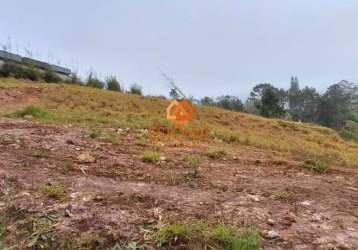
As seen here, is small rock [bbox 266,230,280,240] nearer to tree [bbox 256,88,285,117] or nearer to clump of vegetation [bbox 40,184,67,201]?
clump of vegetation [bbox 40,184,67,201]

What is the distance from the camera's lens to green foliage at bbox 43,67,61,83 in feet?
36.2

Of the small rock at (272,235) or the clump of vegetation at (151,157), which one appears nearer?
the small rock at (272,235)

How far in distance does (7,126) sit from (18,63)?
24.8ft

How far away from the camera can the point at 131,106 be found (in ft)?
26.8

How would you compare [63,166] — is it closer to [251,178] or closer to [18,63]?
[251,178]

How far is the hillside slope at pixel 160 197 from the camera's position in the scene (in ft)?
5.34

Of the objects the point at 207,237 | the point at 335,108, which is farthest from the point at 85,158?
the point at 335,108

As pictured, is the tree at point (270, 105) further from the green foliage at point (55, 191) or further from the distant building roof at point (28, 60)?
the green foliage at point (55, 191)

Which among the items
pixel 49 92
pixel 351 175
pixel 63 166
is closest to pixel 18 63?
pixel 49 92

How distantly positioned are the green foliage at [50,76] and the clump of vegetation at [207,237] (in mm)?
10285

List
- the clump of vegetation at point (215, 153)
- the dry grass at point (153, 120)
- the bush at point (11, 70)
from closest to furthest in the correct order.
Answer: the clump of vegetation at point (215, 153) < the dry grass at point (153, 120) < the bush at point (11, 70)

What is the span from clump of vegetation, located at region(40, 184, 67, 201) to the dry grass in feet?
7.99

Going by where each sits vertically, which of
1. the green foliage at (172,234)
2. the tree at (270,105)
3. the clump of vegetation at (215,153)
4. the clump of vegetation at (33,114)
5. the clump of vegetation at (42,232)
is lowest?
the clump of vegetation at (42,232)

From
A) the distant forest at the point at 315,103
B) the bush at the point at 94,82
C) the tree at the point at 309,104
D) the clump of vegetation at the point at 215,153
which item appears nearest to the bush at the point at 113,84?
the bush at the point at 94,82
